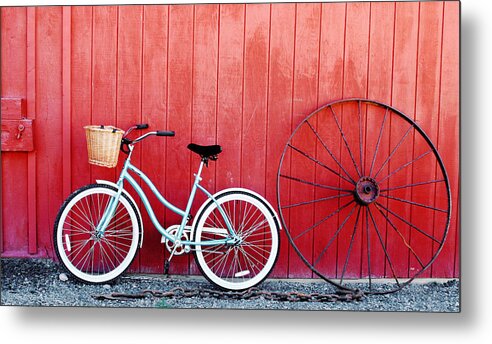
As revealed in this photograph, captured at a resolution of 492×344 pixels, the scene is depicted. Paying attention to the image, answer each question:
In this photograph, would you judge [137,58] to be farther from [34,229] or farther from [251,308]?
[251,308]

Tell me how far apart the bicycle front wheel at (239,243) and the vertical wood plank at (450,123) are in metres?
1.19

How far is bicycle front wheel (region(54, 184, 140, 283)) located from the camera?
4.06 meters

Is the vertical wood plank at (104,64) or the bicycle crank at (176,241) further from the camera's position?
the vertical wood plank at (104,64)

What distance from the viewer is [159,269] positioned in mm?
4375

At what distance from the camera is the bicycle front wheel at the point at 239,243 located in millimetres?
4039

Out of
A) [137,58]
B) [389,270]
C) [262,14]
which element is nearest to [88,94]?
[137,58]

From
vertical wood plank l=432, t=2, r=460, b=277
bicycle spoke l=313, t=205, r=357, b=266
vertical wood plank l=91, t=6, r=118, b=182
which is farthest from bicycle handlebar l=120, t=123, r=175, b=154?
vertical wood plank l=432, t=2, r=460, b=277

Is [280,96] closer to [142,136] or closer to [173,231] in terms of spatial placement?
[142,136]

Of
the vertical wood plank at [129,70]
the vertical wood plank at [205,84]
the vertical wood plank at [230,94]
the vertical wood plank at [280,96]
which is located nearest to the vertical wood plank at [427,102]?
the vertical wood plank at [280,96]

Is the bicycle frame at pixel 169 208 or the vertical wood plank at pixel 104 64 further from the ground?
the vertical wood plank at pixel 104 64

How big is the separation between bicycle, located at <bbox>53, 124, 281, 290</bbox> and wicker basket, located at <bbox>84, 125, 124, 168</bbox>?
5.2 inches

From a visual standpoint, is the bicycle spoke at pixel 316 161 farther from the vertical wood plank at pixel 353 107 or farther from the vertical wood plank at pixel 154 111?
the vertical wood plank at pixel 154 111

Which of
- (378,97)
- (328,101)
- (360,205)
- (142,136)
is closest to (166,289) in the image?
(142,136)

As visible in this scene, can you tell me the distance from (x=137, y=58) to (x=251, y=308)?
1.83m
